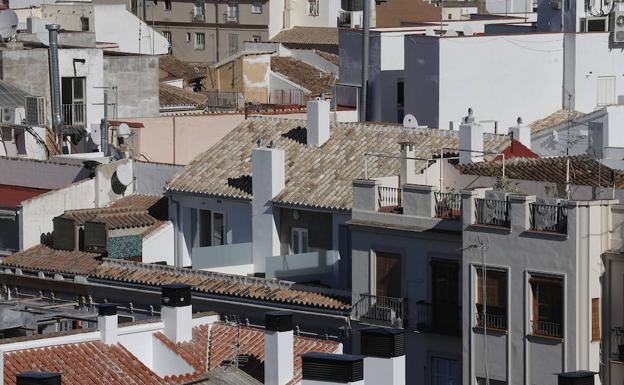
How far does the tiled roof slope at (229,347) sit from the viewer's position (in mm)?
34312

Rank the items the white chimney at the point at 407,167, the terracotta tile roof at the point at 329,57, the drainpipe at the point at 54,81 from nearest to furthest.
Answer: the white chimney at the point at 407,167
the drainpipe at the point at 54,81
the terracotta tile roof at the point at 329,57

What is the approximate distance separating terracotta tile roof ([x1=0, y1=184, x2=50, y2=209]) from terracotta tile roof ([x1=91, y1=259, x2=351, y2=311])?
17.6 feet

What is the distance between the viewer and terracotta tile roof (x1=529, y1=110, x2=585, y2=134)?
56.1 metres

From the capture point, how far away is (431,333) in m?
40.8

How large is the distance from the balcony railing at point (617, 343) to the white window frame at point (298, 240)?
1040 centimetres

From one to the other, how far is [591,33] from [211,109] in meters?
11.8

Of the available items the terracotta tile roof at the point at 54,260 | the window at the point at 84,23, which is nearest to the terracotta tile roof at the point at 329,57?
the window at the point at 84,23

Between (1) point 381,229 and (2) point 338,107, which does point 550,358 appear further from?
(2) point 338,107

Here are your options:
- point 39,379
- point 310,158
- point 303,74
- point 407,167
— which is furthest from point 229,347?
point 303,74

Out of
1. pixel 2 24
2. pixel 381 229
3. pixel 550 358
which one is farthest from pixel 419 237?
pixel 2 24

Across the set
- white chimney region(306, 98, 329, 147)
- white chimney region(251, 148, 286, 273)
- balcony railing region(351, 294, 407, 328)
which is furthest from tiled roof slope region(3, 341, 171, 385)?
white chimney region(306, 98, 329, 147)

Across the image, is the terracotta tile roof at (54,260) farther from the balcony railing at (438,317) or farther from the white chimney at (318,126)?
the balcony railing at (438,317)

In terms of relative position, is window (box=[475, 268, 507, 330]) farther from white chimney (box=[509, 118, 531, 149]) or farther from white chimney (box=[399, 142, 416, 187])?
white chimney (box=[509, 118, 531, 149])

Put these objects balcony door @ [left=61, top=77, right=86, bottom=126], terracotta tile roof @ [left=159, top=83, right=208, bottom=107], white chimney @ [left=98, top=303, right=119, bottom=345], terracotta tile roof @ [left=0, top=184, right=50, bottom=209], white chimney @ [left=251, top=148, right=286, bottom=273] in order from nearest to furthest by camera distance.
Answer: white chimney @ [left=98, top=303, right=119, bottom=345], white chimney @ [left=251, top=148, right=286, bottom=273], terracotta tile roof @ [left=0, top=184, right=50, bottom=209], balcony door @ [left=61, top=77, right=86, bottom=126], terracotta tile roof @ [left=159, top=83, right=208, bottom=107]
